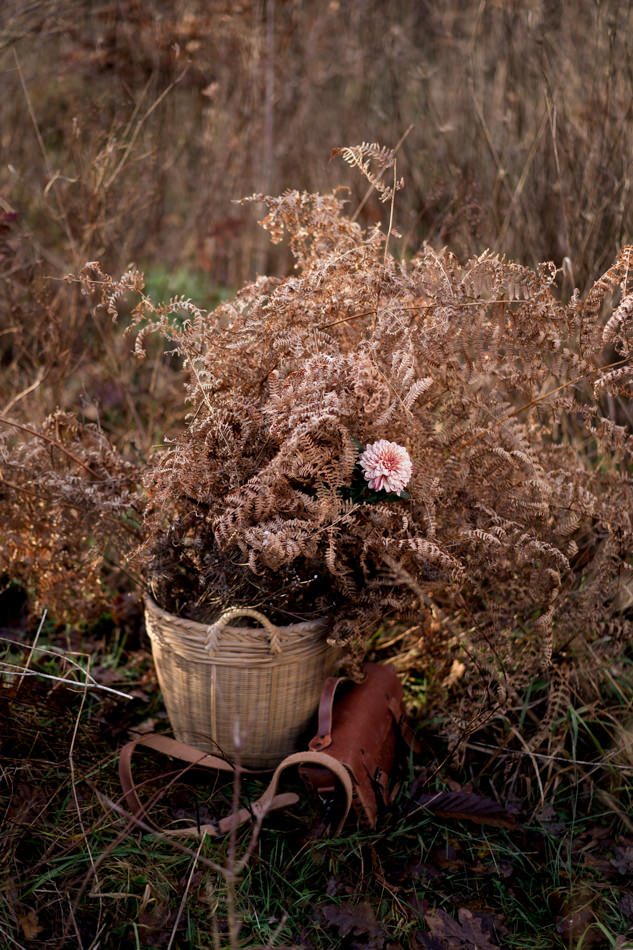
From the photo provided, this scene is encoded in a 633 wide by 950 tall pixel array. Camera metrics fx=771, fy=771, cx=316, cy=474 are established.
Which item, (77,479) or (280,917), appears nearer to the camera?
(280,917)

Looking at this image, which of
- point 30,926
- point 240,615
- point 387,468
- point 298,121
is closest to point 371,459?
point 387,468

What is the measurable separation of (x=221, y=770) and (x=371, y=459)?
91 cm

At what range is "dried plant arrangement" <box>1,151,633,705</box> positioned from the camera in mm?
1717

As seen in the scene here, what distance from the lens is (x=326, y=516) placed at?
1.69 m

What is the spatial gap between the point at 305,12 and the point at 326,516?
4.16 meters

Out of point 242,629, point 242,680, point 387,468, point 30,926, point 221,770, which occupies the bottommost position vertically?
point 221,770

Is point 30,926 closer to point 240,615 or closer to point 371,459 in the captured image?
point 240,615

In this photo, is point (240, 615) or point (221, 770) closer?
point (240, 615)

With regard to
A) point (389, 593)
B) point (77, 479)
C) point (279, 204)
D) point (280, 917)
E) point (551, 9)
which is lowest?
point (280, 917)

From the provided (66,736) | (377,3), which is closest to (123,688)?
(66,736)

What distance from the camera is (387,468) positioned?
1.67 m

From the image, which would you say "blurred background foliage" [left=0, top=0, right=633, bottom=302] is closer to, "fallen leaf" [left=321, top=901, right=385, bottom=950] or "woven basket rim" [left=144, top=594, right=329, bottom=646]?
"woven basket rim" [left=144, top=594, right=329, bottom=646]

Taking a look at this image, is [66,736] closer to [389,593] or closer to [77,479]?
[77,479]

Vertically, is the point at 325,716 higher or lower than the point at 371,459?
lower
